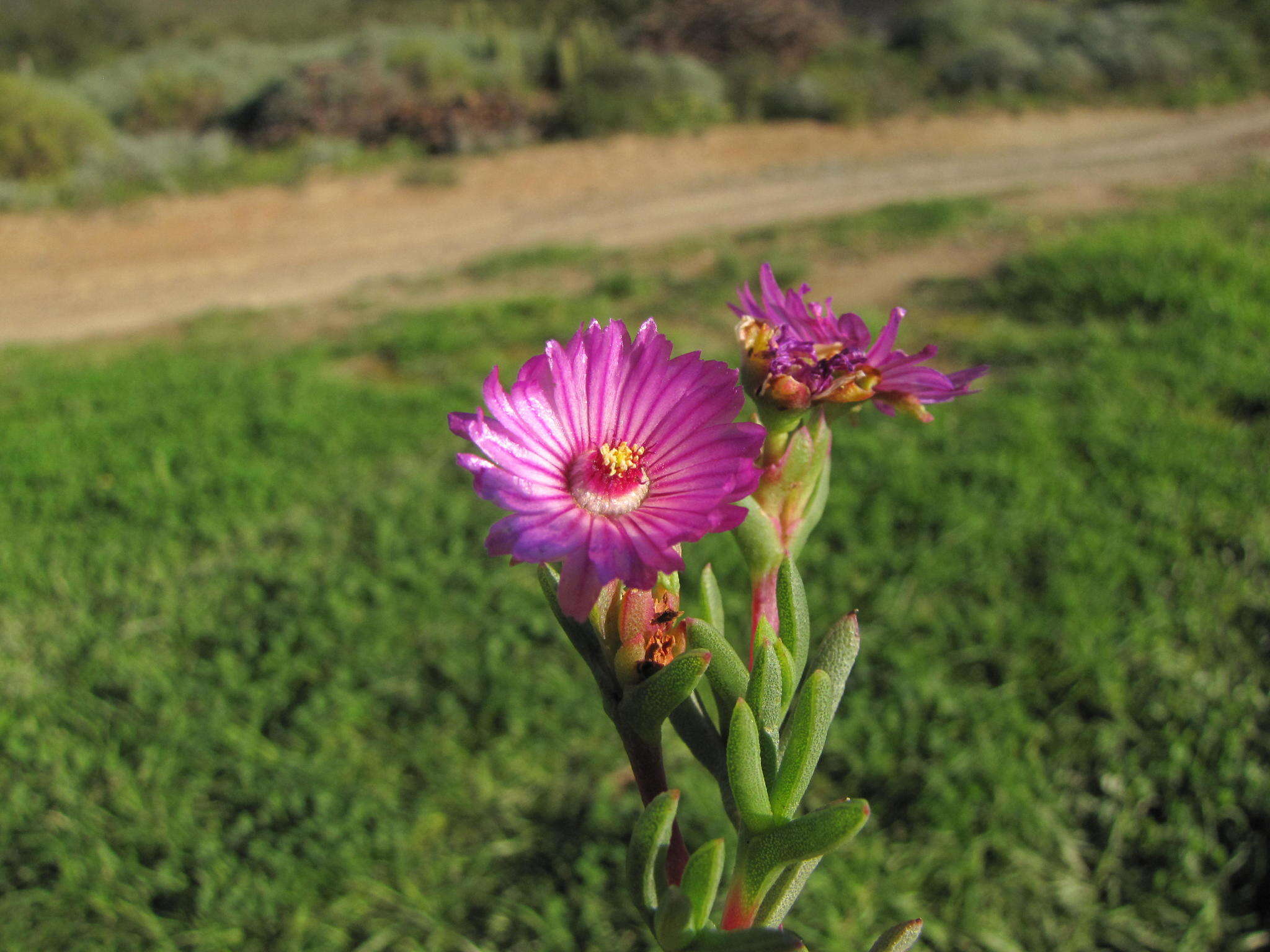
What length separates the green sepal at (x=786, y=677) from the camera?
840 millimetres

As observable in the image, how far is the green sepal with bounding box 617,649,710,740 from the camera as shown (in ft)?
2.24

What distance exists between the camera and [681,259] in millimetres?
7508

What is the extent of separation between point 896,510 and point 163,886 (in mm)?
2473

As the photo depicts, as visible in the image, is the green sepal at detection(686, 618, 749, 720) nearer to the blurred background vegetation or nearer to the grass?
the grass

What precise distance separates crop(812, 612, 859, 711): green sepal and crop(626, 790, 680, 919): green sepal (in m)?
0.19

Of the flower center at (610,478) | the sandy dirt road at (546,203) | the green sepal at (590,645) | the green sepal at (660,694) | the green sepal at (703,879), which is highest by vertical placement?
the sandy dirt road at (546,203)

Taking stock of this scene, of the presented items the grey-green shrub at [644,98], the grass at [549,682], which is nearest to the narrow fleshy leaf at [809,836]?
the grass at [549,682]

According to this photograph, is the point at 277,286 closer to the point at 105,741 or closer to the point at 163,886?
the point at 105,741

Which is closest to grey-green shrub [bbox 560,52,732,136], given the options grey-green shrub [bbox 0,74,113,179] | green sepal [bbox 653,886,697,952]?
grey-green shrub [bbox 0,74,113,179]

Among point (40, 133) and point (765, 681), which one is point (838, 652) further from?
point (40, 133)

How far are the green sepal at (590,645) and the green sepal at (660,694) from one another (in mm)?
19

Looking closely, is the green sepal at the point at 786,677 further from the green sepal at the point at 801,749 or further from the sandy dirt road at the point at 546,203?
the sandy dirt road at the point at 546,203

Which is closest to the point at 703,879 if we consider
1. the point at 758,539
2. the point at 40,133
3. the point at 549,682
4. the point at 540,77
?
the point at 758,539

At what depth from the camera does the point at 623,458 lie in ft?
2.55
